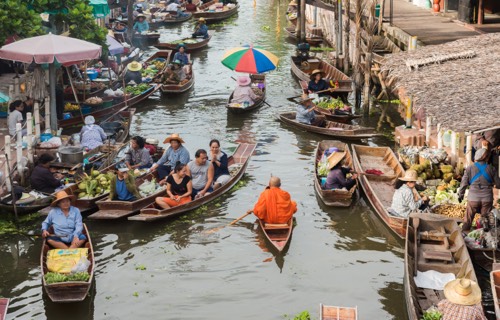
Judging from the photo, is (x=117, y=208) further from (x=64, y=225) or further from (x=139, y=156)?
(x=139, y=156)

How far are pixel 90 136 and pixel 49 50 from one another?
2.36 m

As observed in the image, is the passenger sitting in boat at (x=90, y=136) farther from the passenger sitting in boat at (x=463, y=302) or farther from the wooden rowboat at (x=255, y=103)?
the passenger sitting in boat at (x=463, y=302)

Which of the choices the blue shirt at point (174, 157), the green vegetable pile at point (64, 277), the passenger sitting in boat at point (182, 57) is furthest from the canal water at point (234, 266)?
the passenger sitting in boat at point (182, 57)

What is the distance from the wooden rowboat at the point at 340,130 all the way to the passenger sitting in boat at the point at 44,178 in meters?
8.64

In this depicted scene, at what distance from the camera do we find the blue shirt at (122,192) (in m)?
17.5

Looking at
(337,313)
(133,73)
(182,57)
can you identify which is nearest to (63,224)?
(337,313)

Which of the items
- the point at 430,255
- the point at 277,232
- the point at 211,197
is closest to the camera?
the point at 430,255

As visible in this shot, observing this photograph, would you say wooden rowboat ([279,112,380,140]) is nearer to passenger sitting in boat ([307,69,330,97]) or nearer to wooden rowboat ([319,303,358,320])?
passenger sitting in boat ([307,69,330,97])

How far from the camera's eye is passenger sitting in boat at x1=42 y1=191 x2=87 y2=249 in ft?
48.8

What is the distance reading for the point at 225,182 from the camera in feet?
63.3

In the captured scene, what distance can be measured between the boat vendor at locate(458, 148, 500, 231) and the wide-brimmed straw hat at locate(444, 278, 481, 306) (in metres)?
4.15

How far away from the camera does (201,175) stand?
61.0 feet

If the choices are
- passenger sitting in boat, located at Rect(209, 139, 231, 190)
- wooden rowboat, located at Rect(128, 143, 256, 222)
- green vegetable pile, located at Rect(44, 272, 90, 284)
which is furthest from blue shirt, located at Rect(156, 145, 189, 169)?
green vegetable pile, located at Rect(44, 272, 90, 284)

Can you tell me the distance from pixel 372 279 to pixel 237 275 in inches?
95.6
